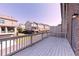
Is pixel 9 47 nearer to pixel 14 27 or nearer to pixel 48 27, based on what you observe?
pixel 14 27

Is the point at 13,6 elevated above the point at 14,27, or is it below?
above

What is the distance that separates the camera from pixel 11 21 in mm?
3900

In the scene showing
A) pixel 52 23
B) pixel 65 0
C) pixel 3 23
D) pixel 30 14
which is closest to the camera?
pixel 65 0

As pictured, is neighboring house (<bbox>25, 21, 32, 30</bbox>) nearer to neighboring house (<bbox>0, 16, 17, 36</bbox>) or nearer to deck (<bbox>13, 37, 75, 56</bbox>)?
neighboring house (<bbox>0, 16, 17, 36</bbox>)

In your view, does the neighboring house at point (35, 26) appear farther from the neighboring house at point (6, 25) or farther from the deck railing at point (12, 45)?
the neighboring house at point (6, 25)

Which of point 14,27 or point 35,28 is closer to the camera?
point 14,27

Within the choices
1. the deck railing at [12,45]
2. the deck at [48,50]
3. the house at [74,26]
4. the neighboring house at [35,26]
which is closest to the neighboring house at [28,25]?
the neighboring house at [35,26]

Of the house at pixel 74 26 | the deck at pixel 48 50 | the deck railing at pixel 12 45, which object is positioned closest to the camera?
the house at pixel 74 26

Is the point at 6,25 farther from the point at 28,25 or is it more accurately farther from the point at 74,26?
the point at 74,26

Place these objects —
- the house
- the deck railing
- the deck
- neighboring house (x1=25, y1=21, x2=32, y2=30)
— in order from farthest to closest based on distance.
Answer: neighboring house (x1=25, y1=21, x2=32, y2=30) → the deck → the deck railing → the house

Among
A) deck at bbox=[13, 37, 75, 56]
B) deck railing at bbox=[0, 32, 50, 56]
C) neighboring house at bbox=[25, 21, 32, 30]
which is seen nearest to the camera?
deck railing at bbox=[0, 32, 50, 56]

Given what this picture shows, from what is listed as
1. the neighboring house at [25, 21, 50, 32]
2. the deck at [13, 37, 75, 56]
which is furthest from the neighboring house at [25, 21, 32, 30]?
the deck at [13, 37, 75, 56]

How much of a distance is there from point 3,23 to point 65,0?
1.60m

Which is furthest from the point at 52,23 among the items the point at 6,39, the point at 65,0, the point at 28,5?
the point at 6,39
